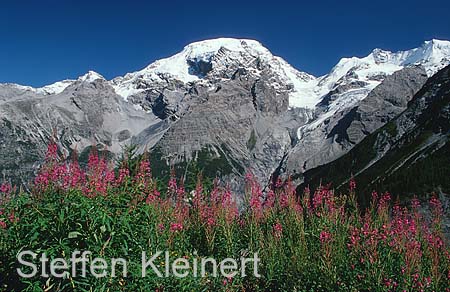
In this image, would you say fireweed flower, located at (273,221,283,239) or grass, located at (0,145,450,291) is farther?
fireweed flower, located at (273,221,283,239)

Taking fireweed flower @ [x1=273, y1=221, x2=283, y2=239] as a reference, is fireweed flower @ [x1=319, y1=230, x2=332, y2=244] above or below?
below

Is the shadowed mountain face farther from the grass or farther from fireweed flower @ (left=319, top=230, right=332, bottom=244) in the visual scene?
fireweed flower @ (left=319, top=230, right=332, bottom=244)

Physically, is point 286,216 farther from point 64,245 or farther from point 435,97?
point 435,97

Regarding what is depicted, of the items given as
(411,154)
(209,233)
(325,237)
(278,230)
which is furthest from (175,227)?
(411,154)

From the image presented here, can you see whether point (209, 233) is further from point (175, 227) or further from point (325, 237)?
point (325, 237)

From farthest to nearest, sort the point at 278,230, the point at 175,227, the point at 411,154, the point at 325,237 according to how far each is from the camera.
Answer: the point at 411,154, the point at 278,230, the point at 175,227, the point at 325,237

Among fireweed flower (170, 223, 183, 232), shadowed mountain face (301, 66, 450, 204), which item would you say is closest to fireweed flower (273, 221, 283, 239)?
fireweed flower (170, 223, 183, 232)

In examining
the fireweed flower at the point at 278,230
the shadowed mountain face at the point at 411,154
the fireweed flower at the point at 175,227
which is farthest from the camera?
the shadowed mountain face at the point at 411,154

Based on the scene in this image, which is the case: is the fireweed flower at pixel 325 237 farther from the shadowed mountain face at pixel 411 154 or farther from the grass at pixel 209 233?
the shadowed mountain face at pixel 411 154

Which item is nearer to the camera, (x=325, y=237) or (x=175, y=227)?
(x=325, y=237)

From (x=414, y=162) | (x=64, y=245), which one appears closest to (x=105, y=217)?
(x=64, y=245)

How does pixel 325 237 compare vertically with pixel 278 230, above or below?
below

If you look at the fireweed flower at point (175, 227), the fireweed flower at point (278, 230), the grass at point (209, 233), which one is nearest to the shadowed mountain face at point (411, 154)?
the grass at point (209, 233)

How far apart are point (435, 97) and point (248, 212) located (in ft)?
494
